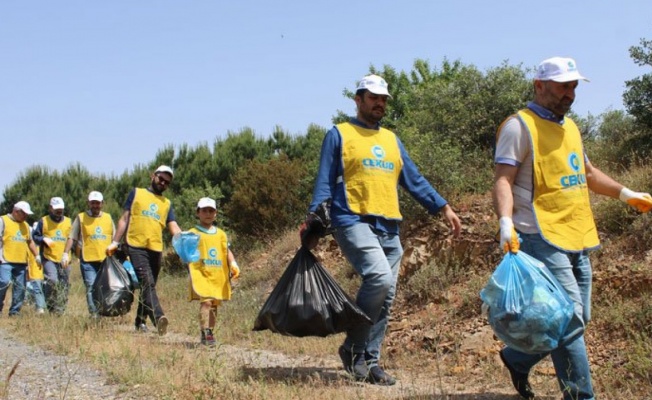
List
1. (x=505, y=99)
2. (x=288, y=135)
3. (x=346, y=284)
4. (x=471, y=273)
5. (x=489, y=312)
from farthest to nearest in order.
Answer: (x=288, y=135) → (x=505, y=99) → (x=346, y=284) → (x=471, y=273) → (x=489, y=312)

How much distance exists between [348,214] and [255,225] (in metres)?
11.6

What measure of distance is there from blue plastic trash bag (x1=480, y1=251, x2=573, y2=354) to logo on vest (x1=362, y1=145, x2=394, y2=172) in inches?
59.9

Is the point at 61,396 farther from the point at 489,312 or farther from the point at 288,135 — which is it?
the point at 288,135

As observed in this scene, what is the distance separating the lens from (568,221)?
433 cm

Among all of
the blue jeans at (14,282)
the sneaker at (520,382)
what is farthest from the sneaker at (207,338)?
the blue jeans at (14,282)

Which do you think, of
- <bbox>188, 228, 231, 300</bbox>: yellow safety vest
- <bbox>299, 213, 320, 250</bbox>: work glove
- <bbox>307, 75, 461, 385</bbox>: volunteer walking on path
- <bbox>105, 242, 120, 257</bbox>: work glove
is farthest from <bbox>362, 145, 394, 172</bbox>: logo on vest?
<bbox>105, 242, 120, 257</bbox>: work glove

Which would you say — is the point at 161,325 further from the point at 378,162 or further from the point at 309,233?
the point at 378,162

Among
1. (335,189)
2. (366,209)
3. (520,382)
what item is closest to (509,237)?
(520,382)

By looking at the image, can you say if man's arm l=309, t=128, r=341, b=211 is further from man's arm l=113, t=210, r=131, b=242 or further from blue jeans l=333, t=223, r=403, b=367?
man's arm l=113, t=210, r=131, b=242

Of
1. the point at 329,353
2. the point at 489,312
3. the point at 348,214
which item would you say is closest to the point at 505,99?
the point at 329,353

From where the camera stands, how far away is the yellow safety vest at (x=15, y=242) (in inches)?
457

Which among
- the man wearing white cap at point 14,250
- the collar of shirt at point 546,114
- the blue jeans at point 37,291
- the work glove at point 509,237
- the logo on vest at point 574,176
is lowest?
the blue jeans at point 37,291

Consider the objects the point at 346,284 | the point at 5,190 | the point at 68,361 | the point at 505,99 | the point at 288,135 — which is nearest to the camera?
the point at 68,361

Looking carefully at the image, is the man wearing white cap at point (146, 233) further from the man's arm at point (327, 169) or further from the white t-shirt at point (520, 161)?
the white t-shirt at point (520, 161)
